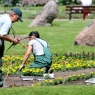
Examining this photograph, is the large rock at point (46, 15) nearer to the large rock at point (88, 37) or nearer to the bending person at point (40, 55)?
the large rock at point (88, 37)

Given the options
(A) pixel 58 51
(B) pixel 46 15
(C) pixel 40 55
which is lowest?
(B) pixel 46 15

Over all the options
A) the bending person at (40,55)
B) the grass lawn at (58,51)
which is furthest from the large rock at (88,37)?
the bending person at (40,55)

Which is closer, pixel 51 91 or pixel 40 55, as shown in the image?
pixel 51 91

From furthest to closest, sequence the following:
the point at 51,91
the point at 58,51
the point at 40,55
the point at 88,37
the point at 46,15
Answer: the point at 46,15, the point at 88,37, the point at 58,51, the point at 40,55, the point at 51,91

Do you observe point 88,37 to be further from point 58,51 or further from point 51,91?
point 51,91

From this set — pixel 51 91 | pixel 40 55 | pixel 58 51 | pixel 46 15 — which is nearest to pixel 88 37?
pixel 58 51

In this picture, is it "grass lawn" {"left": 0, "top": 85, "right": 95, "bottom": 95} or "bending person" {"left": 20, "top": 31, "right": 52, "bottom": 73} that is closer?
"grass lawn" {"left": 0, "top": 85, "right": 95, "bottom": 95}

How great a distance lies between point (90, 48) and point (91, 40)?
0.47m

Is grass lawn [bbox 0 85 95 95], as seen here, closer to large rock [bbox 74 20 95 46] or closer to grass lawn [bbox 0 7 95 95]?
grass lawn [bbox 0 7 95 95]

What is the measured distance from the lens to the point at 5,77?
11797mm

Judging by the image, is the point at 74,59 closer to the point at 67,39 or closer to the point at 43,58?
the point at 43,58

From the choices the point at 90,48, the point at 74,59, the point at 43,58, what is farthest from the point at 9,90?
the point at 90,48

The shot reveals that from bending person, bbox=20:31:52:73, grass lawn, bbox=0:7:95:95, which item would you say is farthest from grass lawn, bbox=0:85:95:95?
bending person, bbox=20:31:52:73

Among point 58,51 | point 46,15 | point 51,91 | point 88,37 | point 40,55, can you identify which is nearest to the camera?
point 51,91
